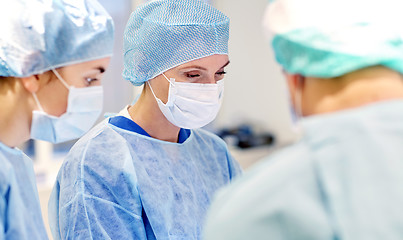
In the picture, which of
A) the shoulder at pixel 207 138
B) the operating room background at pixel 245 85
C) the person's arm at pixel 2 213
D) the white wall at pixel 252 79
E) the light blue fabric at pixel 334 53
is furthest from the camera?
the white wall at pixel 252 79

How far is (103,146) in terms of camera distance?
4.44 ft

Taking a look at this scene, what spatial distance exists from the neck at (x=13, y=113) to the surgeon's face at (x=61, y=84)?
5cm

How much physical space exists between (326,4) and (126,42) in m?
0.83

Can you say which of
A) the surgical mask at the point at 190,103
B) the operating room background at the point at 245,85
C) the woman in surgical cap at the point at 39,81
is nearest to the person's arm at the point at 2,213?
the woman in surgical cap at the point at 39,81

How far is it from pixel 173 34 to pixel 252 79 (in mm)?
2721

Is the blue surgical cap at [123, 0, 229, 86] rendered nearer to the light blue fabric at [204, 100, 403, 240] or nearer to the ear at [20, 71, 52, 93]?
the ear at [20, 71, 52, 93]

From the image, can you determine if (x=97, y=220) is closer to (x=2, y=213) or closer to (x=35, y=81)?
(x=2, y=213)

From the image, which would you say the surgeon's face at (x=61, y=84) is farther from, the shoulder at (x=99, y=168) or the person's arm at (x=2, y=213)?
the person's arm at (x=2, y=213)

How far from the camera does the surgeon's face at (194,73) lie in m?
1.40

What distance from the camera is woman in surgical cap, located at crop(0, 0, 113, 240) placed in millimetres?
1181

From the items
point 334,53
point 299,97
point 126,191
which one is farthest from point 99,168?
point 334,53

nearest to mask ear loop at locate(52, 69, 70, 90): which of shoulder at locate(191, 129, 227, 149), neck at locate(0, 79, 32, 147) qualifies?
neck at locate(0, 79, 32, 147)

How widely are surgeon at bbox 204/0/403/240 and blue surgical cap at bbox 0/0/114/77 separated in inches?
26.7

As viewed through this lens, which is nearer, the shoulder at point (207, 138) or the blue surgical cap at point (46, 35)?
the blue surgical cap at point (46, 35)
